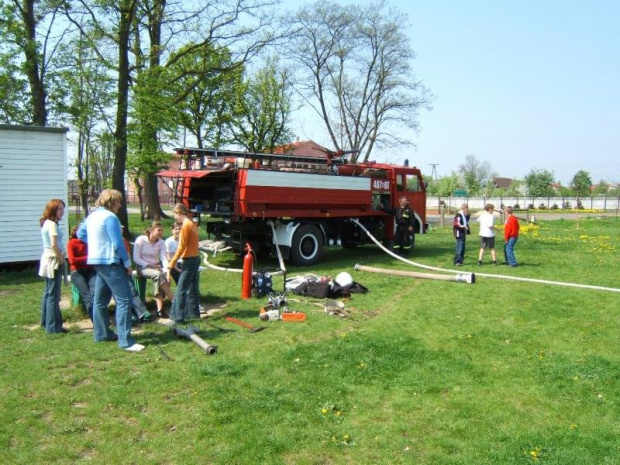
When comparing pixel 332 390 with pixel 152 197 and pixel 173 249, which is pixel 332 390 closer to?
pixel 173 249

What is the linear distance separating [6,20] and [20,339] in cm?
1530

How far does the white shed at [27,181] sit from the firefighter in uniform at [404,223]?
28.2 feet

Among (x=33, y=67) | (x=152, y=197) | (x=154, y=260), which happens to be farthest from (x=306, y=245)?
(x=152, y=197)

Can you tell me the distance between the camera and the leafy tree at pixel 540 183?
83125 millimetres

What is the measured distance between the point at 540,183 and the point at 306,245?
259ft

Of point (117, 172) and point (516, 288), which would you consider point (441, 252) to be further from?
point (117, 172)

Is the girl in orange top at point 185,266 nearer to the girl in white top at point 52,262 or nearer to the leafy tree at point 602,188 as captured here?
the girl in white top at point 52,262

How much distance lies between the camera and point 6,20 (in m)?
18.2

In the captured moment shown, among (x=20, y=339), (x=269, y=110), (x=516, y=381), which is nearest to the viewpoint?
(x=516, y=381)

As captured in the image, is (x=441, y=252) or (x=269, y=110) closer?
(x=441, y=252)

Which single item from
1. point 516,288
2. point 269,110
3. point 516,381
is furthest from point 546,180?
point 516,381

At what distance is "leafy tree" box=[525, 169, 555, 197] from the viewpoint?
83.1 metres

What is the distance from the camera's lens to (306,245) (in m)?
A: 14.2

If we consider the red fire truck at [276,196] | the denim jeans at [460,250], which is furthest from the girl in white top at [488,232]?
the red fire truck at [276,196]
